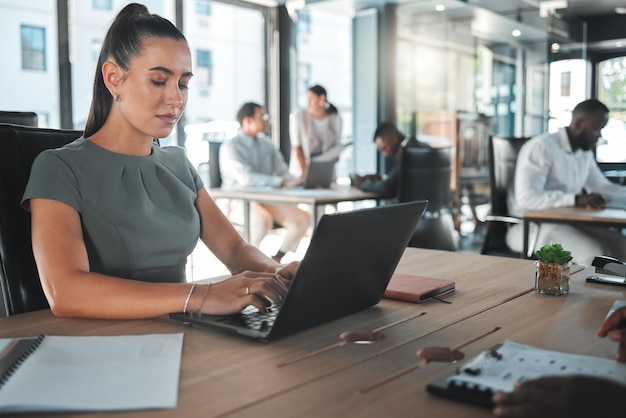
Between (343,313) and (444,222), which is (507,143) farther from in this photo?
(343,313)

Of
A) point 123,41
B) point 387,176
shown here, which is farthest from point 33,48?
point 123,41

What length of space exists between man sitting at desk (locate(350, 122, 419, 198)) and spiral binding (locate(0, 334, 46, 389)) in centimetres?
327

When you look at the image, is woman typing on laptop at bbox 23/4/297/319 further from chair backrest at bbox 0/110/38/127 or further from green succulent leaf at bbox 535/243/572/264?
chair backrest at bbox 0/110/38/127

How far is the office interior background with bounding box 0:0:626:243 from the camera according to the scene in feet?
23.0

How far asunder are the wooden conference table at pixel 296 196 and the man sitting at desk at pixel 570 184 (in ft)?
3.59

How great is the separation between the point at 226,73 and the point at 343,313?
636cm

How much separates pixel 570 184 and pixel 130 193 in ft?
9.91

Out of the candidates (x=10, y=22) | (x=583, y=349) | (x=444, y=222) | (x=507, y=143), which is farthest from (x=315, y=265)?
(x=10, y=22)

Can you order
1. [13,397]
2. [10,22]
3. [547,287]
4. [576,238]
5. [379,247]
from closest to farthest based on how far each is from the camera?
1. [13,397]
2. [379,247]
3. [547,287]
4. [576,238]
5. [10,22]

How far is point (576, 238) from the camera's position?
3328 mm

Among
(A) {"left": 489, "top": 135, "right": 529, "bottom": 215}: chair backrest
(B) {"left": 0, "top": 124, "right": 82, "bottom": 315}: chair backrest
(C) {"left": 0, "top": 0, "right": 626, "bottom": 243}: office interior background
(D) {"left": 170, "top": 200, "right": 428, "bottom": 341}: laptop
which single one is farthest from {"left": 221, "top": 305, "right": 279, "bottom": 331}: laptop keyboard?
(C) {"left": 0, "top": 0, "right": 626, "bottom": 243}: office interior background

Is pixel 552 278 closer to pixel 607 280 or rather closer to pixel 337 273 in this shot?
pixel 607 280

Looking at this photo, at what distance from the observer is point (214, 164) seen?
509 centimetres

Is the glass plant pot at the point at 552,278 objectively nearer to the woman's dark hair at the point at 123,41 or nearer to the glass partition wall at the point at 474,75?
the woman's dark hair at the point at 123,41
